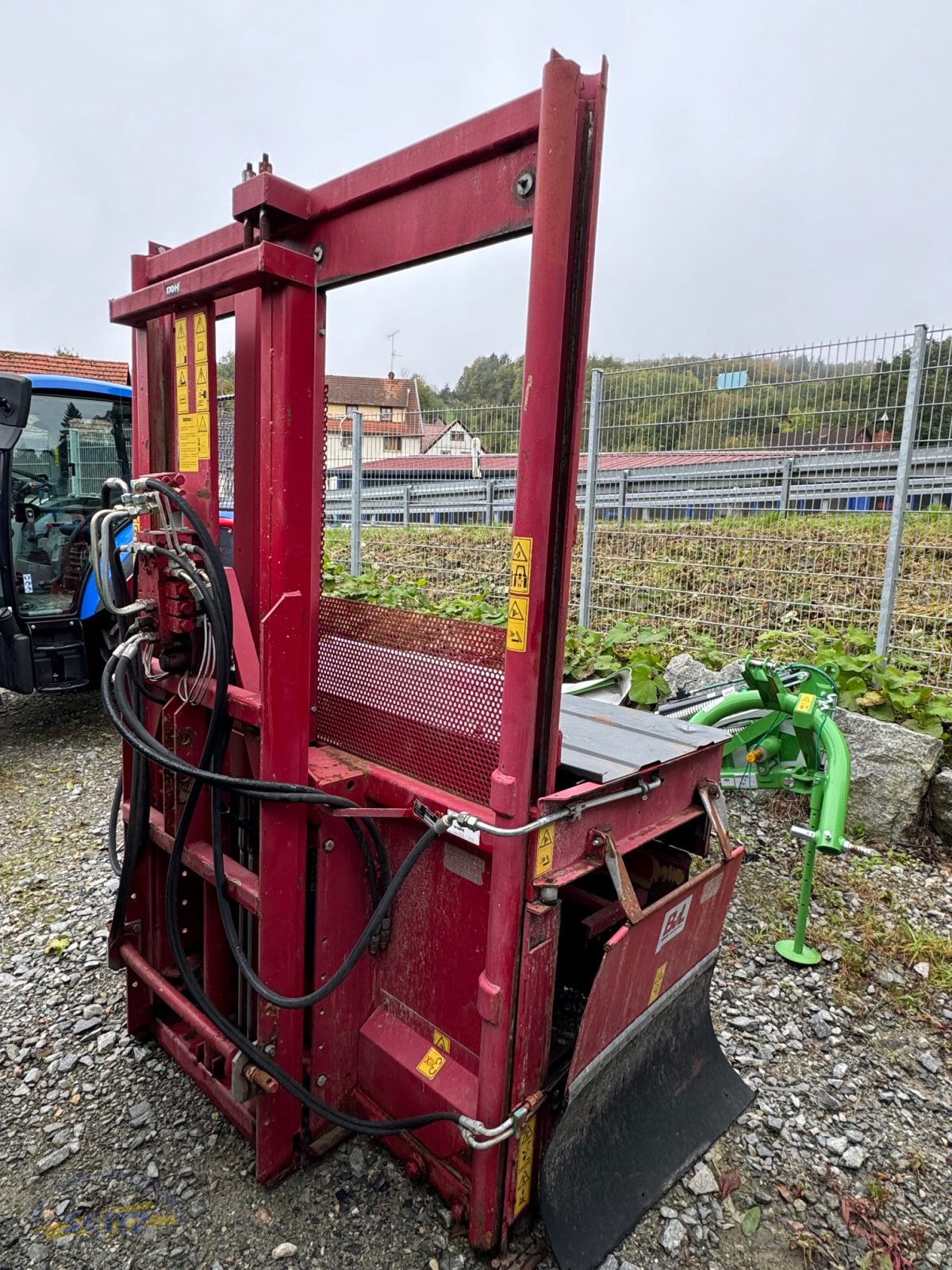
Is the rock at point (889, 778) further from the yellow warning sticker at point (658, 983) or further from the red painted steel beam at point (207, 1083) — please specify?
the red painted steel beam at point (207, 1083)

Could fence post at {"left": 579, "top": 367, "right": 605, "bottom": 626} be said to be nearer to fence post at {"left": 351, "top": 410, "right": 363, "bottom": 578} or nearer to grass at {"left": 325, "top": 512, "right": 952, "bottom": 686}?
grass at {"left": 325, "top": 512, "right": 952, "bottom": 686}

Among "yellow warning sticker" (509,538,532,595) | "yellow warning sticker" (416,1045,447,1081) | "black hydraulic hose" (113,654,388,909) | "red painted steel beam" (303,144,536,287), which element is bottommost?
"yellow warning sticker" (416,1045,447,1081)

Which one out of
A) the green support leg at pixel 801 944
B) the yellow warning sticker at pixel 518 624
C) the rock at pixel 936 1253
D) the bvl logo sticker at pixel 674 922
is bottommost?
the rock at pixel 936 1253

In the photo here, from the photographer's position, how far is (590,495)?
5.96m

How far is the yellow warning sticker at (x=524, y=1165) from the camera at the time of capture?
177 centimetres

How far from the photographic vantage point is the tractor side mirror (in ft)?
13.1

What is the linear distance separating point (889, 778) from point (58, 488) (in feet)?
17.4

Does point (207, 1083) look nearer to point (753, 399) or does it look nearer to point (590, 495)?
point (590, 495)

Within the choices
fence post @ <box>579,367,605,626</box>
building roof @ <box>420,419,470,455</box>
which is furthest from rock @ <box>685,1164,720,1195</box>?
→ building roof @ <box>420,419,470,455</box>

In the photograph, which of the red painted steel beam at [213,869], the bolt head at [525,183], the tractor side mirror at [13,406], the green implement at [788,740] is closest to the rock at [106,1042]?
the red painted steel beam at [213,869]

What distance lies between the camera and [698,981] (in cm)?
227

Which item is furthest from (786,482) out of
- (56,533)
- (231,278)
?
(56,533)

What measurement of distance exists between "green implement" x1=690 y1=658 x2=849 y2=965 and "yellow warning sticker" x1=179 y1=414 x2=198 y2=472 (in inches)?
80.3

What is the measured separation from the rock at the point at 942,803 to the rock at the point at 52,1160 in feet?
13.0
